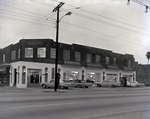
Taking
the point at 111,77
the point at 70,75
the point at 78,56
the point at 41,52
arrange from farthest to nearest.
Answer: the point at 111,77 → the point at 78,56 → the point at 70,75 → the point at 41,52

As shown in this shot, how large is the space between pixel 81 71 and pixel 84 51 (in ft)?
10.8

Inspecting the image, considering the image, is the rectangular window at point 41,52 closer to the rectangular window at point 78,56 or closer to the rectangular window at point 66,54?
the rectangular window at point 66,54

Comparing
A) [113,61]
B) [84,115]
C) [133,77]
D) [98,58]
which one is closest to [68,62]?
[98,58]

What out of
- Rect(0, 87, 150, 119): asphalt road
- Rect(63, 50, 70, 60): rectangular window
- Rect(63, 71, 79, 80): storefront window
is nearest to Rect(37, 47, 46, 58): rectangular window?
Rect(63, 50, 70, 60): rectangular window

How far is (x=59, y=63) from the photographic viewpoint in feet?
103

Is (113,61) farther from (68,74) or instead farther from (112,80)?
(68,74)

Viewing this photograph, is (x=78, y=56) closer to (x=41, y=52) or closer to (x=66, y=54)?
(x=66, y=54)

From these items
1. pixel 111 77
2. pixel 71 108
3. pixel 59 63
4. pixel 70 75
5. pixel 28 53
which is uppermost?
pixel 28 53

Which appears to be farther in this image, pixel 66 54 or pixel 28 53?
pixel 66 54

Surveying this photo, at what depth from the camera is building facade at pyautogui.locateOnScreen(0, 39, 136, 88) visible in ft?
89.2

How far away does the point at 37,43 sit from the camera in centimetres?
2997

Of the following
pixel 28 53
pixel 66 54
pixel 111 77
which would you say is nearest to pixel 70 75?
pixel 66 54

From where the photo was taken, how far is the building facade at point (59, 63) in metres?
27.2

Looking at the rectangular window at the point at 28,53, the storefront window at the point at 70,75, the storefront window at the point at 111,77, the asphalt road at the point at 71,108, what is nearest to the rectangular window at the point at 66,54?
the storefront window at the point at 70,75
